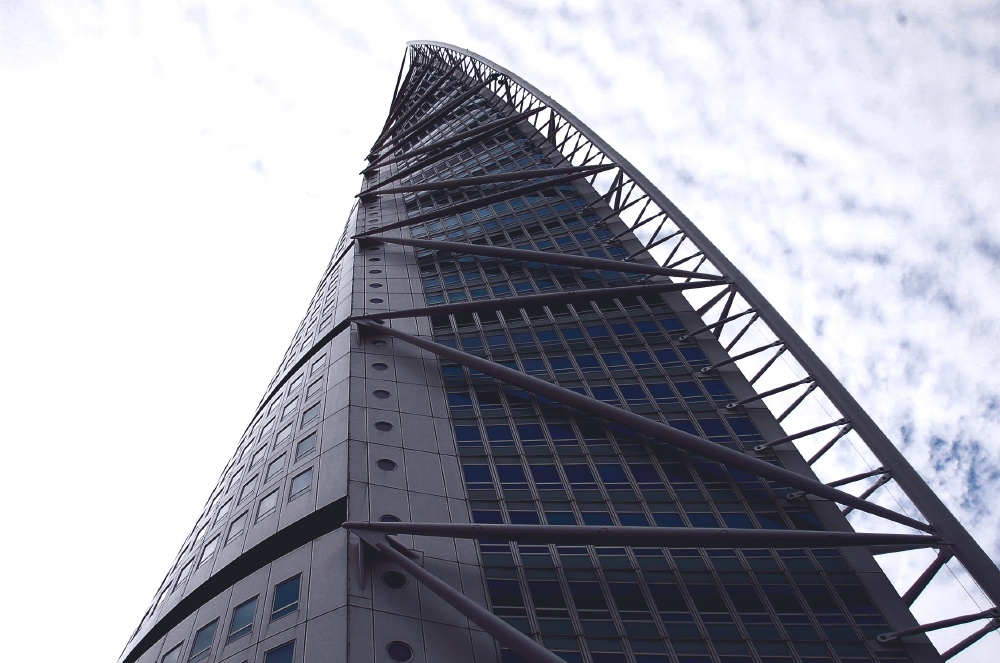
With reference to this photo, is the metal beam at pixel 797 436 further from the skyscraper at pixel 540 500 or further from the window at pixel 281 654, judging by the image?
the window at pixel 281 654

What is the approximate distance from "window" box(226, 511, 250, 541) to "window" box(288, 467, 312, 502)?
2.14 meters

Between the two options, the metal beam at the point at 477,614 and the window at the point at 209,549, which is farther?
the window at the point at 209,549

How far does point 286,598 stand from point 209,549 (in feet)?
26.7

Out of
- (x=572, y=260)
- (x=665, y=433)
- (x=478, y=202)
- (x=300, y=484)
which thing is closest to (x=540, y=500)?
(x=665, y=433)

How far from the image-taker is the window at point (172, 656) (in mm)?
21230

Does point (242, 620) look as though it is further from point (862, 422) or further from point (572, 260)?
point (572, 260)

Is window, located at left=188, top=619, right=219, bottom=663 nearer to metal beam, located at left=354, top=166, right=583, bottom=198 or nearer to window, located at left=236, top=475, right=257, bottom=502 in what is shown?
window, located at left=236, top=475, right=257, bottom=502

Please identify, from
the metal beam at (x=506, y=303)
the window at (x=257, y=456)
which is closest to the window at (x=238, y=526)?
the window at (x=257, y=456)

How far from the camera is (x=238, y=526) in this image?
84.8ft

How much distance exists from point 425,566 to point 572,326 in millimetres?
17257

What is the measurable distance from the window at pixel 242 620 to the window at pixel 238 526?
4.64 m

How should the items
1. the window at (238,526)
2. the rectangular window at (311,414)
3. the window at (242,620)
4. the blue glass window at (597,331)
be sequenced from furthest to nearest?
the blue glass window at (597,331) → the rectangular window at (311,414) → the window at (238,526) → the window at (242,620)

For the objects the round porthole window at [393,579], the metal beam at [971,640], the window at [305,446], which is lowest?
the metal beam at [971,640]

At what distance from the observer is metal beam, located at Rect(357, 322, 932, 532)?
23.3m
